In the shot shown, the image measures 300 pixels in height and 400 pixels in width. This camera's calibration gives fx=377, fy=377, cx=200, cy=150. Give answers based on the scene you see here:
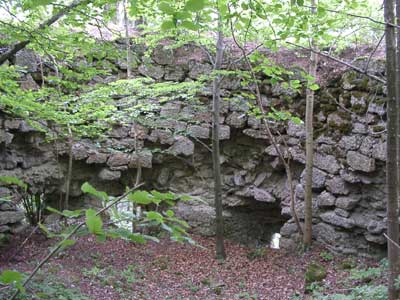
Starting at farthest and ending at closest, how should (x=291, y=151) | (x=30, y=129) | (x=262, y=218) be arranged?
(x=262, y=218)
(x=291, y=151)
(x=30, y=129)

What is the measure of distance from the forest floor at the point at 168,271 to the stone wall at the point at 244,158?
79cm

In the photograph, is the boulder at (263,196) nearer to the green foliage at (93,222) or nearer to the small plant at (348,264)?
the small plant at (348,264)

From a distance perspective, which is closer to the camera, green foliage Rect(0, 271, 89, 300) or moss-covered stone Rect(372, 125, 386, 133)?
green foliage Rect(0, 271, 89, 300)

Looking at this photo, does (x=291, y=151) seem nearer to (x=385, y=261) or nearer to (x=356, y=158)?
(x=356, y=158)

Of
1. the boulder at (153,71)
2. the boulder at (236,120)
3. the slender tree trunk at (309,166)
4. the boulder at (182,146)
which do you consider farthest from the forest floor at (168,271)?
the boulder at (153,71)

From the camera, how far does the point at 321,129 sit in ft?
25.3

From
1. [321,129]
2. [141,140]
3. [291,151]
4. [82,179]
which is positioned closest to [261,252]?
[291,151]

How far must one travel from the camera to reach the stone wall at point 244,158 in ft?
22.9

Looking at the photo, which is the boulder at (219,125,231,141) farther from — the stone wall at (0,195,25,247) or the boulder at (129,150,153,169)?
the stone wall at (0,195,25,247)

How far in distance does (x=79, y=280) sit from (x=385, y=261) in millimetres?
4908

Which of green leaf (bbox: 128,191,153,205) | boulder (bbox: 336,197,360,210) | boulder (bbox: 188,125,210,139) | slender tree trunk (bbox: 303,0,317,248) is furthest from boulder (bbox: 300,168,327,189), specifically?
green leaf (bbox: 128,191,153,205)

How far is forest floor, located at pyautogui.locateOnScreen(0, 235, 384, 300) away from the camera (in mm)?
5598

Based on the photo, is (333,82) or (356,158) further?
(333,82)

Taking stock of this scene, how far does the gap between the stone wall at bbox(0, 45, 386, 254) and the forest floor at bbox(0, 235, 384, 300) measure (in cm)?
79
